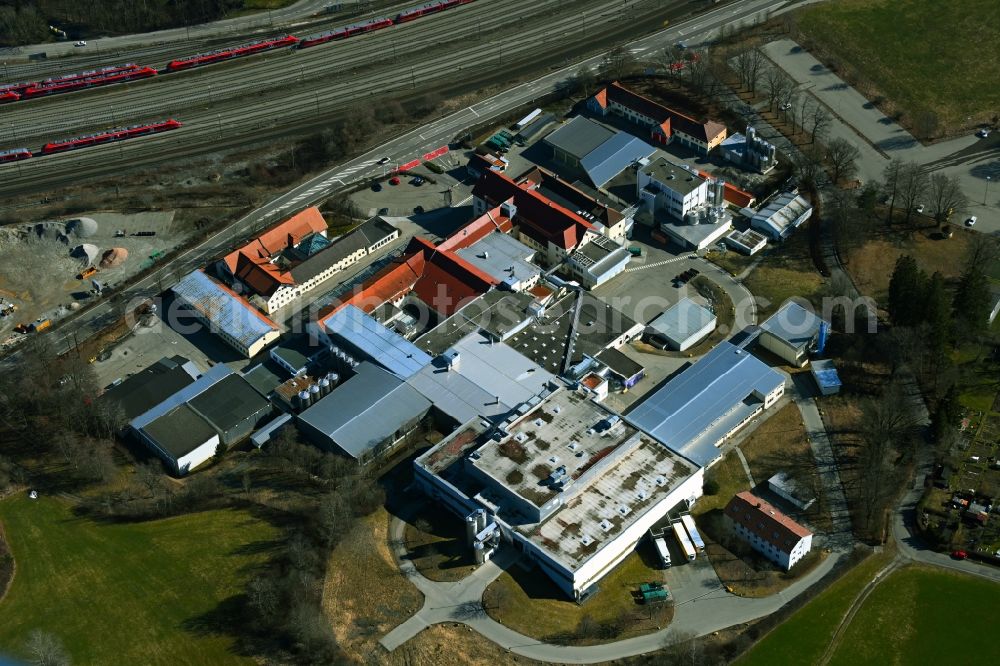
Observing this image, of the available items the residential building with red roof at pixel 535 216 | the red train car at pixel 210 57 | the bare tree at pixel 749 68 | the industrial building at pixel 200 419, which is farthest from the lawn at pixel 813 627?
the red train car at pixel 210 57

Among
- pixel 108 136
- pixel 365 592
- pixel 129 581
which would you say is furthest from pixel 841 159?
pixel 108 136

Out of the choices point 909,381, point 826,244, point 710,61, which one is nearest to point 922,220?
point 826,244

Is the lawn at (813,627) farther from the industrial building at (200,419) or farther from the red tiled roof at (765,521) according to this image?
the industrial building at (200,419)

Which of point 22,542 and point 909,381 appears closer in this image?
point 22,542

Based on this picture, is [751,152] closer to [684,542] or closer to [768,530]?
[768,530]

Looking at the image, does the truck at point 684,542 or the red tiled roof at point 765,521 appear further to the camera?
the truck at point 684,542

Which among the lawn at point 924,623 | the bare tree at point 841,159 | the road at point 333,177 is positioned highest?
the road at point 333,177

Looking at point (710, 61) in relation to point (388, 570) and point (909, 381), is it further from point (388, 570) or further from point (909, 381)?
point (388, 570)
